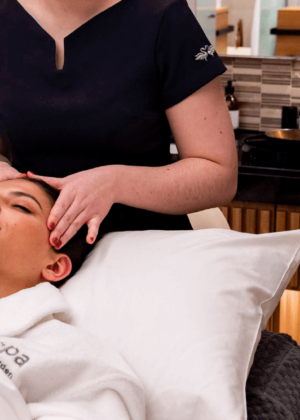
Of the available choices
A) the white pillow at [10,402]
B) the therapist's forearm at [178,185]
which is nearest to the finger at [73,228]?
the therapist's forearm at [178,185]

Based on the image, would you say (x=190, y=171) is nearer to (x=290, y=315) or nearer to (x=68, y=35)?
(x=68, y=35)

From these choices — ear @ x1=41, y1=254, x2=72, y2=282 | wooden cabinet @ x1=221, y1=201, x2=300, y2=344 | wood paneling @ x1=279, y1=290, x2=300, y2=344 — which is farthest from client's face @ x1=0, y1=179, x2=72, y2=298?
wooden cabinet @ x1=221, y1=201, x2=300, y2=344

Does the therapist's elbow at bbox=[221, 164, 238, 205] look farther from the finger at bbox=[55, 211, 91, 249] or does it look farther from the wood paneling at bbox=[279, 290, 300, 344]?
the wood paneling at bbox=[279, 290, 300, 344]

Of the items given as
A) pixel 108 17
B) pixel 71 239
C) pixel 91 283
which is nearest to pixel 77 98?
pixel 108 17

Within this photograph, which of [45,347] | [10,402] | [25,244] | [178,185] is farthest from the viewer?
[178,185]

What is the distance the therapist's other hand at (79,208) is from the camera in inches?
41.5

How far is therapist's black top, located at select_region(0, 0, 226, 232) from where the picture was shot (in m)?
1.20

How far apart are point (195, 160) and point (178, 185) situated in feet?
0.22

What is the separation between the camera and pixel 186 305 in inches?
38.2

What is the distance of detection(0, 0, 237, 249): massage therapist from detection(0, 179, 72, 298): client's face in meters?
0.08

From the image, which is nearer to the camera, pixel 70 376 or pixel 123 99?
pixel 70 376

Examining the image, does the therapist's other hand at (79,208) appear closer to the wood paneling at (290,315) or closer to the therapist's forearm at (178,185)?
the therapist's forearm at (178,185)

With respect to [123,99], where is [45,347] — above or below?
below

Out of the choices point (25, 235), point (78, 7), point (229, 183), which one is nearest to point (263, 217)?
point (229, 183)
